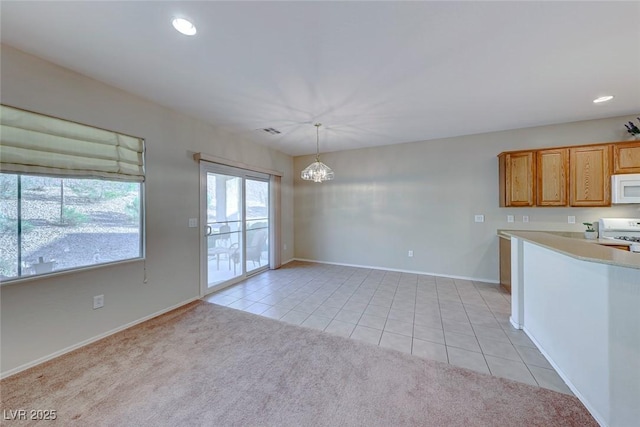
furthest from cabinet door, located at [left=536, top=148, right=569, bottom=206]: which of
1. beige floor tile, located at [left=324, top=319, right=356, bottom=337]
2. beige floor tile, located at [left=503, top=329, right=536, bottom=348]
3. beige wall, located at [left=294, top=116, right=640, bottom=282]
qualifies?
beige floor tile, located at [left=324, top=319, right=356, bottom=337]

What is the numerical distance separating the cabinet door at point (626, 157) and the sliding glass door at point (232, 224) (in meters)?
5.60

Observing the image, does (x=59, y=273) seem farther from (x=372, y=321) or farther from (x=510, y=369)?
(x=510, y=369)

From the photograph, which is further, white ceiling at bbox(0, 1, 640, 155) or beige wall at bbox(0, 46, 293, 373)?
beige wall at bbox(0, 46, 293, 373)

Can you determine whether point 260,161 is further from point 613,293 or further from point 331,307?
point 613,293

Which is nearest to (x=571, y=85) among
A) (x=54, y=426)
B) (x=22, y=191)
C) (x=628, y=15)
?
(x=628, y=15)

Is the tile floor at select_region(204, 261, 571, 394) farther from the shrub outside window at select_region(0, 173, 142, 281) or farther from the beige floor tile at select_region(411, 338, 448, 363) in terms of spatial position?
the shrub outside window at select_region(0, 173, 142, 281)

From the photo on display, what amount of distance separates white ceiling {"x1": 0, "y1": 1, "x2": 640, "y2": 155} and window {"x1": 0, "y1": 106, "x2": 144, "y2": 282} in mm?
674

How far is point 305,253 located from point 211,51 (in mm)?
4600

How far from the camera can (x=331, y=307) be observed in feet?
10.3

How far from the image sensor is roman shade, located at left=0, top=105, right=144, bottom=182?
6.30 ft

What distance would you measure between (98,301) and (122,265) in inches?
15.6

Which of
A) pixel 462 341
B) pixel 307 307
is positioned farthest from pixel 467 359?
pixel 307 307

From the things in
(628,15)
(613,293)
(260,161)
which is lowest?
(613,293)

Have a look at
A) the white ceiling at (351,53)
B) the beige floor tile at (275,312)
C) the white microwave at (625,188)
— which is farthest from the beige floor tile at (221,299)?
the white microwave at (625,188)
